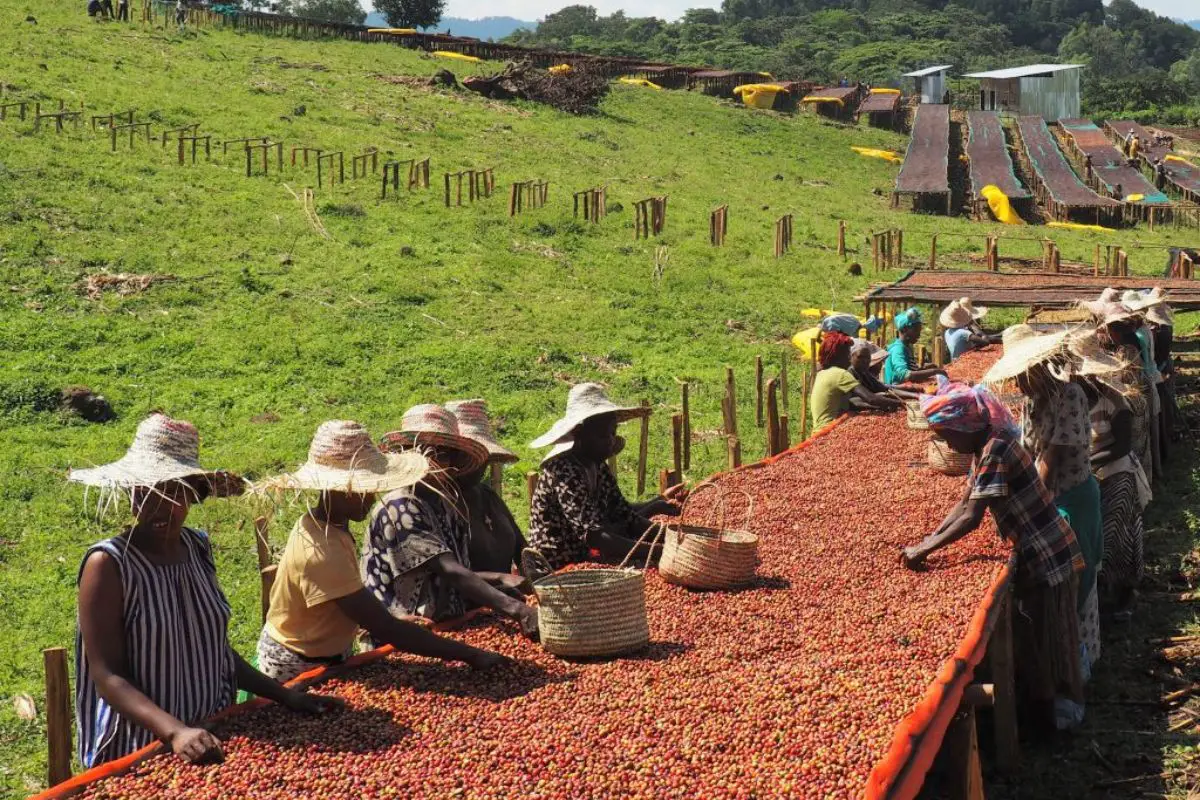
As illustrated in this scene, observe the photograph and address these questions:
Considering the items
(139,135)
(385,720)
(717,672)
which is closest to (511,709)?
(385,720)

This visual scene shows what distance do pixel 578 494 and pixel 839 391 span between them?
4.39m

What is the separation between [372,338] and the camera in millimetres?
16141

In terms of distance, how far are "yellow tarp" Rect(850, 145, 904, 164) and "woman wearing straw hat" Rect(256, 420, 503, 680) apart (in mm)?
38332

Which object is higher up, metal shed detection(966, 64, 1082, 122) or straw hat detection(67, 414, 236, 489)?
metal shed detection(966, 64, 1082, 122)

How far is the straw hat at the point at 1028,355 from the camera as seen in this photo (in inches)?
245

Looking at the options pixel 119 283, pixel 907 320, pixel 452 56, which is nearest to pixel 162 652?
pixel 907 320

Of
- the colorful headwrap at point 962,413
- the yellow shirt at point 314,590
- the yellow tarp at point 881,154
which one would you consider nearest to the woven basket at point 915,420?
the colorful headwrap at point 962,413

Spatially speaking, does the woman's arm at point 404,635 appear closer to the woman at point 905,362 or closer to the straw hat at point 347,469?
the straw hat at point 347,469

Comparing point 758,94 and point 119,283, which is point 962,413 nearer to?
point 119,283

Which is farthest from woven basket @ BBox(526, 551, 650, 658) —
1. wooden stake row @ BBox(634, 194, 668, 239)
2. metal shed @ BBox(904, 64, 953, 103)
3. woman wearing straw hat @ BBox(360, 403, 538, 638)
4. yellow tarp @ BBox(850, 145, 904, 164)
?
metal shed @ BBox(904, 64, 953, 103)

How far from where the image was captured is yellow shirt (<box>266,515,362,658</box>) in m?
4.26

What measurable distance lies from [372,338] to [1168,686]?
11.4 m

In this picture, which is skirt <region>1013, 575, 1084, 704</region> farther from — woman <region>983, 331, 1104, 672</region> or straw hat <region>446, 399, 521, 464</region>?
straw hat <region>446, 399, 521, 464</region>

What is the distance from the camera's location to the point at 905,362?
11523 millimetres
